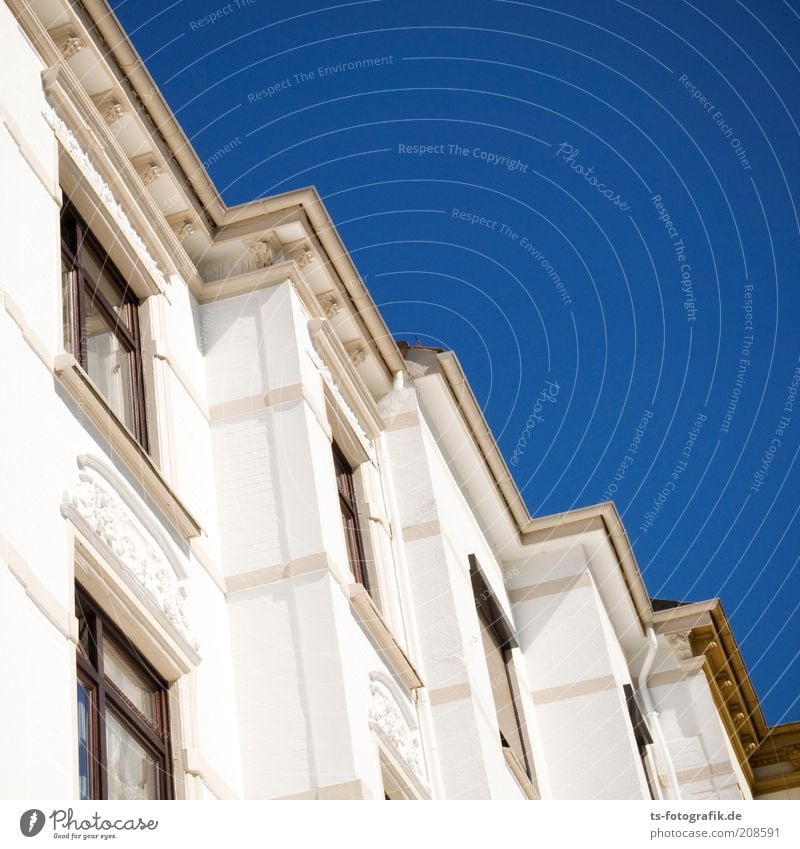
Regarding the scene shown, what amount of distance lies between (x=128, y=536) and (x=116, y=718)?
120 cm

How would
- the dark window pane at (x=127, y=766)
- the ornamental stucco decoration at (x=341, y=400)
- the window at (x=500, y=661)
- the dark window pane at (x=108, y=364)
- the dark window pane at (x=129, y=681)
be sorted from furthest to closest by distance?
the window at (x=500, y=661)
the ornamental stucco decoration at (x=341, y=400)
the dark window pane at (x=108, y=364)
the dark window pane at (x=129, y=681)
the dark window pane at (x=127, y=766)

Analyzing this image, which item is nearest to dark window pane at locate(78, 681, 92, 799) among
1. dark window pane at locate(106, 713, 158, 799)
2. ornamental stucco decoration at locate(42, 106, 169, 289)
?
dark window pane at locate(106, 713, 158, 799)

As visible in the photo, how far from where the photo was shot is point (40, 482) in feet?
28.2

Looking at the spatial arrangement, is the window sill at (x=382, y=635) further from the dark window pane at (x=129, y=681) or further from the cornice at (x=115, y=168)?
the cornice at (x=115, y=168)

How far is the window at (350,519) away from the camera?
13945mm

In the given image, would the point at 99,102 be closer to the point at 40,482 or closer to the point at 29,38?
the point at 29,38

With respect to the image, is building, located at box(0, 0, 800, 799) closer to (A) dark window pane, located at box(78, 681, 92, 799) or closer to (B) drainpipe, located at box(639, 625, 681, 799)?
(A) dark window pane, located at box(78, 681, 92, 799)

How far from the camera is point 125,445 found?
9992 mm

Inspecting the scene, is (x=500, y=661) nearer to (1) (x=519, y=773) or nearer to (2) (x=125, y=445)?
(1) (x=519, y=773)

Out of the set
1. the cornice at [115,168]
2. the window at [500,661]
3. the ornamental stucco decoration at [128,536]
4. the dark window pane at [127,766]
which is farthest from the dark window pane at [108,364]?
the window at [500,661]

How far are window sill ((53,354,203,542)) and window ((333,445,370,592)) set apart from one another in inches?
124

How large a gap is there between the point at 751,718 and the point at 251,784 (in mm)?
16361

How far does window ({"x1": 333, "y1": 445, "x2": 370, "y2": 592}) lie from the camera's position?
45.8 feet

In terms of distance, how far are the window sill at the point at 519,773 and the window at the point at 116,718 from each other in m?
6.10
